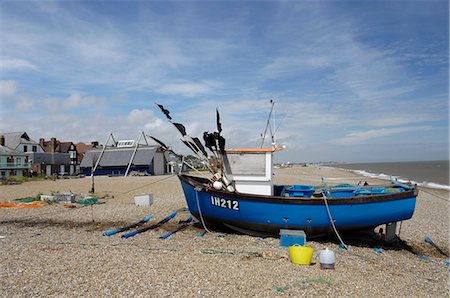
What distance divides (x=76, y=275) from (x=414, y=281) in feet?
22.9

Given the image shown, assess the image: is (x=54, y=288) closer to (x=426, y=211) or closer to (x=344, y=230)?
(x=344, y=230)

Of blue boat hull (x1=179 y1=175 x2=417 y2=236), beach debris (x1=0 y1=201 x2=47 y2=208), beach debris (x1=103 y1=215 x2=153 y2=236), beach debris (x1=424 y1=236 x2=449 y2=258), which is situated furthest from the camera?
beach debris (x1=0 y1=201 x2=47 y2=208)

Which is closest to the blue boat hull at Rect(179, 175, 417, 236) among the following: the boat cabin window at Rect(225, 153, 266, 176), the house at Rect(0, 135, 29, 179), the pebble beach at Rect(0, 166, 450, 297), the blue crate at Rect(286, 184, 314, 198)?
the pebble beach at Rect(0, 166, 450, 297)

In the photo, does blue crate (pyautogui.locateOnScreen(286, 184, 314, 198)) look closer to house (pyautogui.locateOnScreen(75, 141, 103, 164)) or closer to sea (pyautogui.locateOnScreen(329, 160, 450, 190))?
sea (pyautogui.locateOnScreen(329, 160, 450, 190))

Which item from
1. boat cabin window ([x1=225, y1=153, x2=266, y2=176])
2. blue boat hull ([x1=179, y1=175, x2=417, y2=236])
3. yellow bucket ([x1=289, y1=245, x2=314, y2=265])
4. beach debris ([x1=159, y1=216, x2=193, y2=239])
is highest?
boat cabin window ([x1=225, y1=153, x2=266, y2=176])

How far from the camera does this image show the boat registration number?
1134 centimetres

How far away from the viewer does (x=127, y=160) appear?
5094 cm

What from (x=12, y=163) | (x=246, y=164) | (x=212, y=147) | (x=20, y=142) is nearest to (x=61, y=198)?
(x=212, y=147)

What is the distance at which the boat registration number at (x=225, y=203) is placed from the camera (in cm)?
1134

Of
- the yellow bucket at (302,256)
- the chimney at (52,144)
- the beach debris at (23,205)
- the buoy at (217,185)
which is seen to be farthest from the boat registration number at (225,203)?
the chimney at (52,144)

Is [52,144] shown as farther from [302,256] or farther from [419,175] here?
[302,256]

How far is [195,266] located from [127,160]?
148ft

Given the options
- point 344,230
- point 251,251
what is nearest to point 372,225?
point 344,230

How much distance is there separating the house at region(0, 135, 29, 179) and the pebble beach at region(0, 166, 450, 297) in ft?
129
